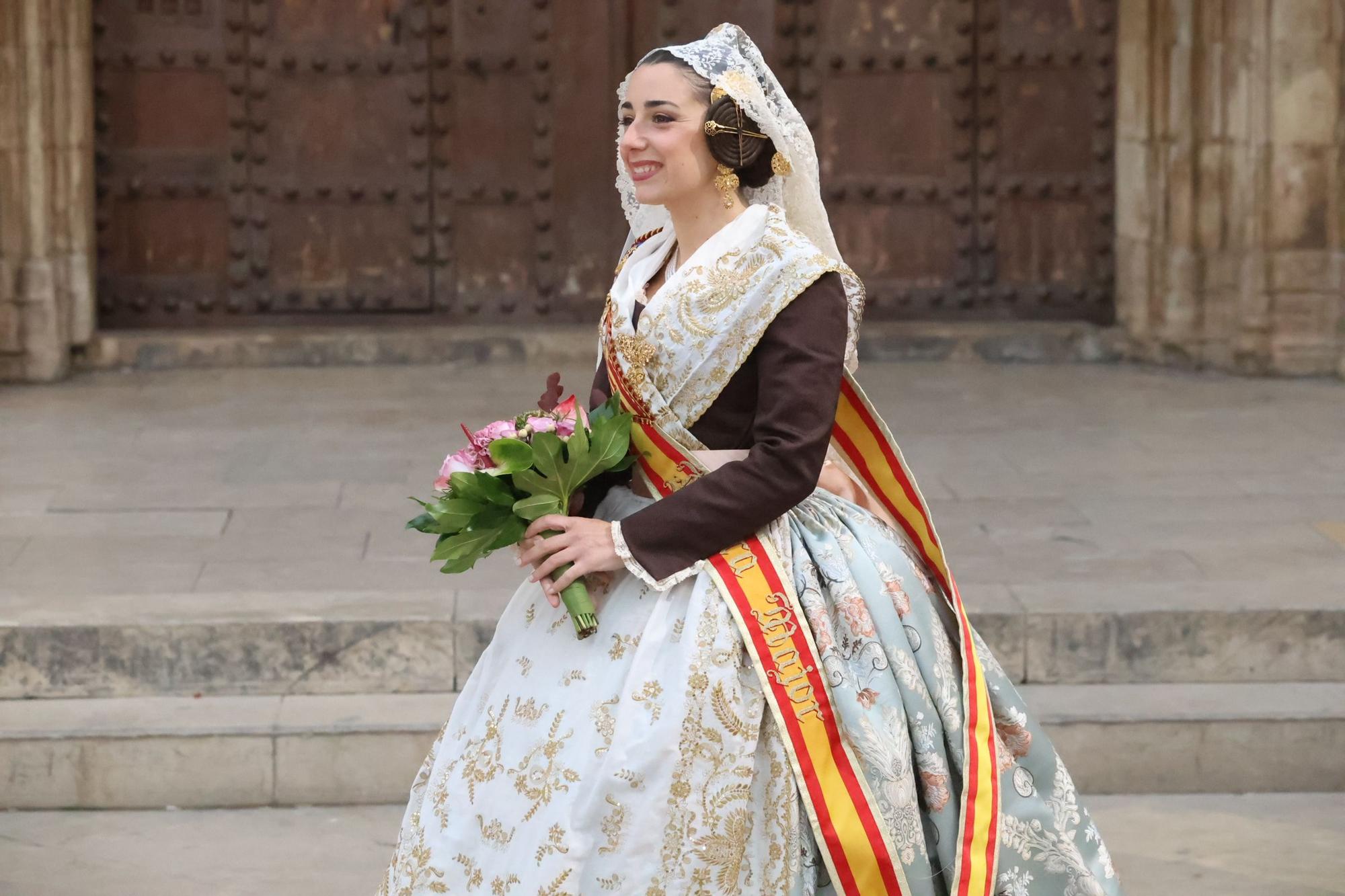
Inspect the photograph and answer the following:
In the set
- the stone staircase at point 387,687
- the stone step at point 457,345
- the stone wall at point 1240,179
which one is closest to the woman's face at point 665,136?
the stone staircase at point 387,687

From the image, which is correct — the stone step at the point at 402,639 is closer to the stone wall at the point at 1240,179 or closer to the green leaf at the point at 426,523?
the green leaf at the point at 426,523

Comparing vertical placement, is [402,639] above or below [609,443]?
below

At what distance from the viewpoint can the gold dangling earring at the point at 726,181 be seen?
2.93 m

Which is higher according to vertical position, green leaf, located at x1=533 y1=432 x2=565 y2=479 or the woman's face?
the woman's face

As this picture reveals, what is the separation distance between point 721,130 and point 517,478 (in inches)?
21.8

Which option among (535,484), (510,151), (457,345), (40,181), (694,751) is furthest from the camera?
(510,151)

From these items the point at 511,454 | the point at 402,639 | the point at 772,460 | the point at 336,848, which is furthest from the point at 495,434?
the point at 402,639

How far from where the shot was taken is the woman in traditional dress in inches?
109

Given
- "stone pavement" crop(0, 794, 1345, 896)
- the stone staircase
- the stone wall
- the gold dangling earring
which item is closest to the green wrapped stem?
the gold dangling earring

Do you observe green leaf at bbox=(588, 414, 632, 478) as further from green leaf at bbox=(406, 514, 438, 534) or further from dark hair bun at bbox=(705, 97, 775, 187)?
dark hair bun at bbox=(705, 97, 775, 187)

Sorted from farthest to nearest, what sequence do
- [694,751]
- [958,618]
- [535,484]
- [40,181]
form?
[40,181], [958,618], [535,484], [694,751]

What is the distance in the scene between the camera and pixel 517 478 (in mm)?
2863

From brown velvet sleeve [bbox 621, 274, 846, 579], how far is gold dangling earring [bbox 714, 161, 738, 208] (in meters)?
0.19

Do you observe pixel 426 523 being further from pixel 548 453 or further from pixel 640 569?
pixel 640 569
